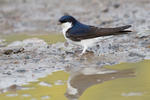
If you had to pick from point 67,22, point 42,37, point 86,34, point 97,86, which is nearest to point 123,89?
point 97,86

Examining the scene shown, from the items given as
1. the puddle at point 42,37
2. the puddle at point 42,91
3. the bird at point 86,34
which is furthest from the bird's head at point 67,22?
the puddle at point 42,91

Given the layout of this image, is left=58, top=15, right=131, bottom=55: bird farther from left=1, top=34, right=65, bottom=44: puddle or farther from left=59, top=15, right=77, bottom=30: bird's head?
left=1, top=34, right=65, bottom=44: puddle

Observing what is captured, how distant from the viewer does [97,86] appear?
464 centimetres

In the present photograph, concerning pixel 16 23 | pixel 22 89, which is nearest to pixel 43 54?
pixel 22 89

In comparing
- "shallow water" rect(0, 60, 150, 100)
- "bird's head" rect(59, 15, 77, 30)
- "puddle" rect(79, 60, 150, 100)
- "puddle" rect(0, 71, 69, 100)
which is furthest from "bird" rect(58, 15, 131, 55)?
"puddle" rect(0, 71, 69, 100)

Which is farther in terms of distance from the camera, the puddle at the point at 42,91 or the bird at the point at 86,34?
the bird at the point at 86,34

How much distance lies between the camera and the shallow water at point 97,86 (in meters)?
4.25

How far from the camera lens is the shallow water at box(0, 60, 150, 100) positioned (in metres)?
4.25

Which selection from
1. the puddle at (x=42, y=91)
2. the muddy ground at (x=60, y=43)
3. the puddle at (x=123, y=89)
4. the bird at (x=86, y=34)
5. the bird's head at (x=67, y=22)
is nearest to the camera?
the puddle at (x=123, y=89)

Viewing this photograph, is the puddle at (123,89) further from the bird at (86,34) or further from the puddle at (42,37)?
the puddle at (42,37)

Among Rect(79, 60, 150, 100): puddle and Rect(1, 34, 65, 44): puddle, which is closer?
Rect(79, 60, 150, 100): puddle

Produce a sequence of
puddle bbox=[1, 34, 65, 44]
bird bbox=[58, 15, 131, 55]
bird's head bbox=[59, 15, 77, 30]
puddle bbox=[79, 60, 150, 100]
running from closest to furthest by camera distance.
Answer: puddle bbox=[79, 60, 150, 100] < bird bbox=[58, 15, 131, 55] < bird's head bbox=[59, 15, 77, 30] < puddle bbox=[1, 34, 65, 44]

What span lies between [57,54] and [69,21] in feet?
1.86

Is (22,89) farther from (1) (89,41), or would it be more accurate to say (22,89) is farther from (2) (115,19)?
(2) (115,19)
